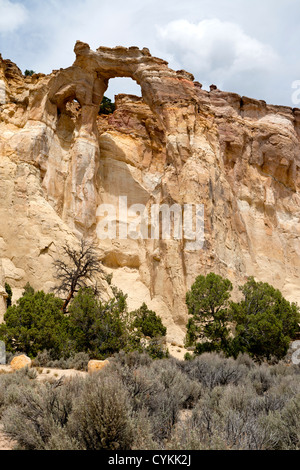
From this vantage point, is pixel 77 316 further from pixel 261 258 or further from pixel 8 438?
pixel 261 258

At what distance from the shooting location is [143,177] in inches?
1095

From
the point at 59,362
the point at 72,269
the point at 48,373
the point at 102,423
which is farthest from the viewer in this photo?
the point at 72,269

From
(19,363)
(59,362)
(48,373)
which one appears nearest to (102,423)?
(48,373)

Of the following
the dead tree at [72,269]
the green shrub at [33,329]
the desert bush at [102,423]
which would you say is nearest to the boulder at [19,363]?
the green shrub at [33,329]

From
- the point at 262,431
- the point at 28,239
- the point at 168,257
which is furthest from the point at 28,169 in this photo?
the point at 262,431

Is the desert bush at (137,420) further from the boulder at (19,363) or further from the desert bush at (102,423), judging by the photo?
the boulder at (19,363)

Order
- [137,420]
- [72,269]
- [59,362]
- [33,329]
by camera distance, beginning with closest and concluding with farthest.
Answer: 1. [137,420]
2. [59,362]
3. [33,329]
4. [72,269]

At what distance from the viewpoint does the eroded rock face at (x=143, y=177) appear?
2056 centimetres

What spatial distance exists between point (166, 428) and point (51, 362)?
299 inches

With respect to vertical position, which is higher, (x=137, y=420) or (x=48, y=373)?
(x=137, y=420)

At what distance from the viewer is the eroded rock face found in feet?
67.5

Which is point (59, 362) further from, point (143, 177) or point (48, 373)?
point (143, 177)

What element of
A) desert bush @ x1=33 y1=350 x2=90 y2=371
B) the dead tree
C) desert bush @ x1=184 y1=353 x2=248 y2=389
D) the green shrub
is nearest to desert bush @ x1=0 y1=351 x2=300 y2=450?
desert bush @ x1=184 y1=353 x2=248 y2=389
